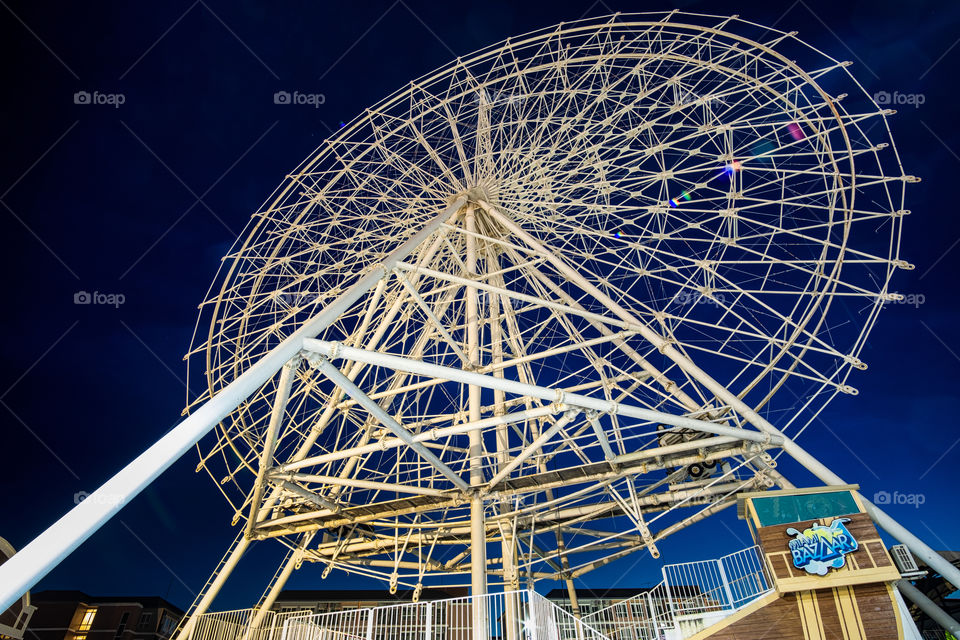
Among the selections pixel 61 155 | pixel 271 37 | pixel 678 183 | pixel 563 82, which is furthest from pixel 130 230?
pixel 678 183

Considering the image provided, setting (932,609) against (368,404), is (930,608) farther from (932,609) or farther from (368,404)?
(368,404)

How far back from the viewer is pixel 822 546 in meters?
15.2

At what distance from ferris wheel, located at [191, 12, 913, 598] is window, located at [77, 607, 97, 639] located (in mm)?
53112

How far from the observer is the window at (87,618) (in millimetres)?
61625

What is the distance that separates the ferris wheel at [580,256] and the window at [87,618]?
5311 cm

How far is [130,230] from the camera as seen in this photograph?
130 feet

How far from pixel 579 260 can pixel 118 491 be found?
22.0m

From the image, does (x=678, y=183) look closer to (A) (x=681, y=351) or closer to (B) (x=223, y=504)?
(A) (x=681, y=351)

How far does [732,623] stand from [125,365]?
160 feet

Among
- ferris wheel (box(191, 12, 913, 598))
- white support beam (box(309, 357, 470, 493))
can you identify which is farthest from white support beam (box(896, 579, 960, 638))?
white support beam (box(309, 357, 470, 493))

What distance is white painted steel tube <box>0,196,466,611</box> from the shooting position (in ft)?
21.4

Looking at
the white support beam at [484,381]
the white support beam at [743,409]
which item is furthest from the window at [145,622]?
the white support beam at [484,381]

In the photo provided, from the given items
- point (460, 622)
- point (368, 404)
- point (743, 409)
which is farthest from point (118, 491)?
point (743, 409)
